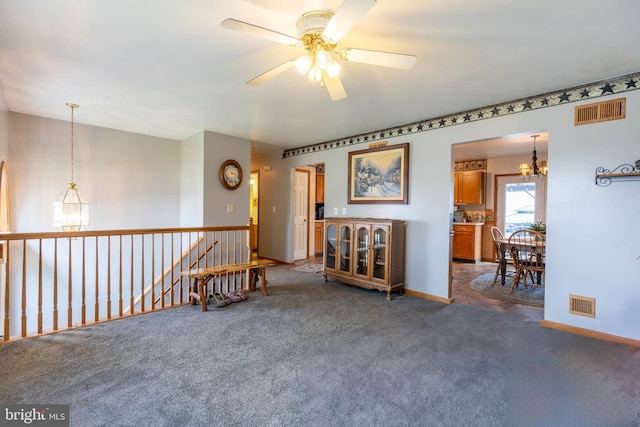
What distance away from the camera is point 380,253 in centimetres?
410

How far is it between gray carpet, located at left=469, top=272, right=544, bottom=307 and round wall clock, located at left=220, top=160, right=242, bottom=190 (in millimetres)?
4053

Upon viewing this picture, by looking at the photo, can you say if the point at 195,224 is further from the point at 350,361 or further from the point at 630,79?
the point at 630,79

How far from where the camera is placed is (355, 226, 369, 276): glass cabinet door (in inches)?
165

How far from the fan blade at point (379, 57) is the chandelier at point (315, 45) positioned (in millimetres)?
98

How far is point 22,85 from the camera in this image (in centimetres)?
290

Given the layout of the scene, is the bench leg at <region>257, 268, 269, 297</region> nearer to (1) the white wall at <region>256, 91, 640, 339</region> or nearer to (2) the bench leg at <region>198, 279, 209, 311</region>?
(2) the bench leg at <region>198, 279, 209, 311</region>

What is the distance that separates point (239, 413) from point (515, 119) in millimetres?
3670

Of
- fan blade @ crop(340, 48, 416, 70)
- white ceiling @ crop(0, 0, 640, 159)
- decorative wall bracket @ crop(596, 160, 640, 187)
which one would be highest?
white ceiling @ crop(0, 0, 640, 159)

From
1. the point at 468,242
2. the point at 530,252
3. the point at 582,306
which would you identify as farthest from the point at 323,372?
the point at 468,242

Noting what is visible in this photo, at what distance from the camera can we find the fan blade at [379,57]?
176 centimetres

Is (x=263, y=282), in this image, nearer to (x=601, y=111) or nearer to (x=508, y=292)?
(x=508, y=292)

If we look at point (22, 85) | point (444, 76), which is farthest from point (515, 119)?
point (22, 85)

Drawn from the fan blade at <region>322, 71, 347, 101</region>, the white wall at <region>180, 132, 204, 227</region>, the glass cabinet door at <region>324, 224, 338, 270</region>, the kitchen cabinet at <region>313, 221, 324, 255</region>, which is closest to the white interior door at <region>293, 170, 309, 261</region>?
the kitchen cabinet at <region>313, 221, 324, 255</region>

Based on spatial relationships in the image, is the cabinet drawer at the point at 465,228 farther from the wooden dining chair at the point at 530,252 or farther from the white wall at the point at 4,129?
the white wall at the point at 4,129
